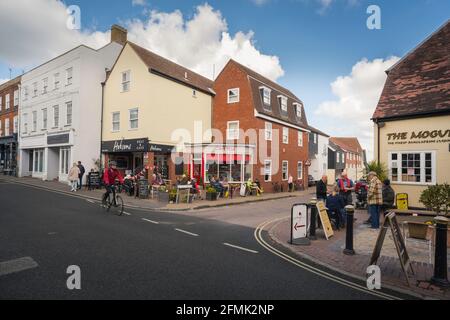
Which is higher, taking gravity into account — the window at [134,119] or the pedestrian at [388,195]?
the window at [134,119]

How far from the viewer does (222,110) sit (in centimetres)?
2444

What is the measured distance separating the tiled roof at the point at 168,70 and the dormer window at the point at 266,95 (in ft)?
15.9

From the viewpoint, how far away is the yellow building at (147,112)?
19.3 meters

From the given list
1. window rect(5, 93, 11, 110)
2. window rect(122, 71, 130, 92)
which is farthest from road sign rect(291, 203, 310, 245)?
window rect(5, 93, 11, 110)

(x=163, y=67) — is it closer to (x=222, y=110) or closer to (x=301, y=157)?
(x=222, y=110)

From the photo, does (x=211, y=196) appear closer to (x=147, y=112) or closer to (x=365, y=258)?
(x=147, y=112)

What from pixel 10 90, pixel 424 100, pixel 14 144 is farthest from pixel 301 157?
pixel 10 90

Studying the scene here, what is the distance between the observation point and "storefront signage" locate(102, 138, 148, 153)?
18.9 metres

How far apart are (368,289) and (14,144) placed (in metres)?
36.8

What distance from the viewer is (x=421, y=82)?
13055 mm

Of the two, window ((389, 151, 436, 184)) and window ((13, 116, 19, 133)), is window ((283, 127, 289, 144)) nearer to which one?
window ((389, 151, 436, 184))

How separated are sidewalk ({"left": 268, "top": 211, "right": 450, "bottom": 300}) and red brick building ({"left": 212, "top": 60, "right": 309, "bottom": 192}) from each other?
1311cm

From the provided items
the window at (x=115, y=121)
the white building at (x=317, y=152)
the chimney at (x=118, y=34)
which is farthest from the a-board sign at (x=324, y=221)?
the white building at (x=317, y=152)

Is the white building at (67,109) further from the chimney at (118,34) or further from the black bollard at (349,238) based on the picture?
the black bollard at (349,238)
